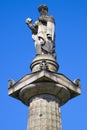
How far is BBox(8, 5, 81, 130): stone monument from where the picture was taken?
43.1ft

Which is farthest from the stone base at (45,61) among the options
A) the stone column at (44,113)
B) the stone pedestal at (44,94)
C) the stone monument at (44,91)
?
the stone column at (44,113)

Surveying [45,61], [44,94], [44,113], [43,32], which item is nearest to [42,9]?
[43,32]

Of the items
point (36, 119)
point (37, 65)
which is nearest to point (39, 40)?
point (37, 65)

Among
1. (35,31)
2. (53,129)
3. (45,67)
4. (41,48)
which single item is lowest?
(53,129)

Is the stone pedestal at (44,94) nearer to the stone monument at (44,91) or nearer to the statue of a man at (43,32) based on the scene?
the stone monument at (44,91)

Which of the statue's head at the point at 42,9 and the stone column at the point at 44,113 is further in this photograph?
the statue's head at the point at 42,9

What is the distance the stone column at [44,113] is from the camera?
1294 centimetres

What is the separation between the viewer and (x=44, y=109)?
522 inches

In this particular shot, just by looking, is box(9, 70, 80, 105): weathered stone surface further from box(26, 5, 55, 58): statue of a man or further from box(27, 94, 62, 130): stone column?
box(26, 5, 55, 58): statue of a man

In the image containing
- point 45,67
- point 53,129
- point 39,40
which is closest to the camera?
point 53,129

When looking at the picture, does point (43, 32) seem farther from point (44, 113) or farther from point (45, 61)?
point (44, 113)

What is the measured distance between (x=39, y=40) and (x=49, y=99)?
3397 mm

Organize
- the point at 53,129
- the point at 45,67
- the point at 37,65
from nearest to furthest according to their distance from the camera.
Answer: the point at 53,129
the point at 45,67
the point at 37,65

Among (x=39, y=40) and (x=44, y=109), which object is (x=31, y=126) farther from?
(x=39, y=40)
